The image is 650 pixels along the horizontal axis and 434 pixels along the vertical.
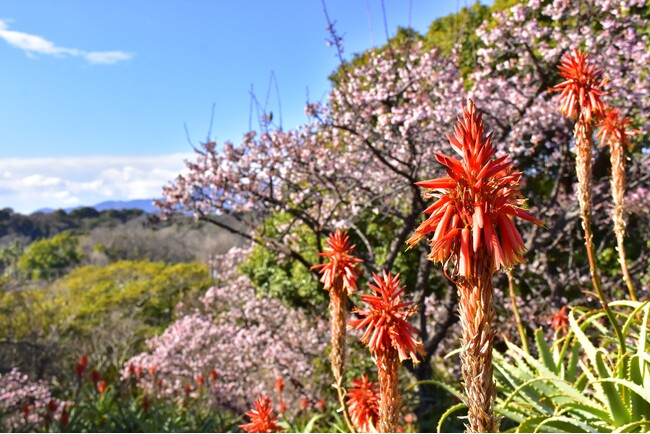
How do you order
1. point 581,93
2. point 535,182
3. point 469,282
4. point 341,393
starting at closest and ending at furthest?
point 469,282, point 341,393, point 581,93, point 535,182

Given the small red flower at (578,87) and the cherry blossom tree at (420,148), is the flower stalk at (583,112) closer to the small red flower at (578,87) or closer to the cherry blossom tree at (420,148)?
the small red flower at (578,87)

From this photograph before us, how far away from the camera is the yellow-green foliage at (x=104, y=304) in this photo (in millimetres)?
12641

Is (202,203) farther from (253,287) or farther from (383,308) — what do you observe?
(383,308)

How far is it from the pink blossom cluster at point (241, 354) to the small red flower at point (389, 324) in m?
6.51

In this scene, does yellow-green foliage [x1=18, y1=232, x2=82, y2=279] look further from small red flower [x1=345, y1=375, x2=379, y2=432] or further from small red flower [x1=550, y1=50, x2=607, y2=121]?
small red flower [x1=550, y1=50, x2=607, y2=121]

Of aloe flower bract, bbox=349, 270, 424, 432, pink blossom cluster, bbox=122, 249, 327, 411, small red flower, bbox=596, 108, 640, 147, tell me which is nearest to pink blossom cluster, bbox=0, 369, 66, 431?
pink blossom cluster, bbox=122, 249, 327, 411

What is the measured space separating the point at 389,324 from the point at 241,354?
8186 millimetres

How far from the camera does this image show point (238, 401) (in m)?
9.35

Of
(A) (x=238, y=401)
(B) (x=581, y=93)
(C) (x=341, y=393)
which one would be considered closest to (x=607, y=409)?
(C) (x=341, y=393)

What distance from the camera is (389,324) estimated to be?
1909 mm

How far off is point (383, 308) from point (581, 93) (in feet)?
4.92

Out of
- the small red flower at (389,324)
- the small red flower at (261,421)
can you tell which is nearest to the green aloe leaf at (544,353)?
the small red flower at (389,324)

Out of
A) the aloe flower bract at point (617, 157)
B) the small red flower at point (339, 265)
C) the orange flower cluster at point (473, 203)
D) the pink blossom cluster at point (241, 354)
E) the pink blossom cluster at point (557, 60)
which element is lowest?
the pink blossom cluster at point (241, 354)

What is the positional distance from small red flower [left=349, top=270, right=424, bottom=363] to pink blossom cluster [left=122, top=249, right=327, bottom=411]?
6.51m
